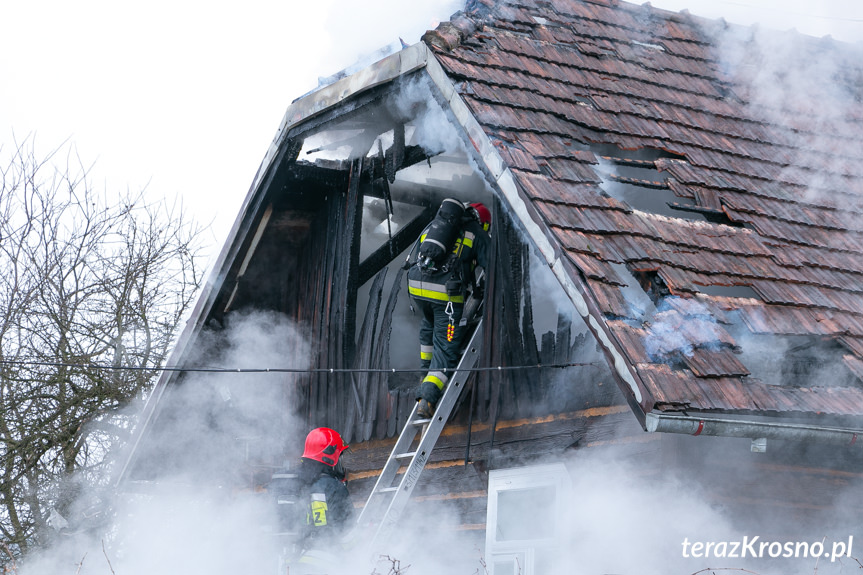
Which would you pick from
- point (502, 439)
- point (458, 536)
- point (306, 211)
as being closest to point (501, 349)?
point (502, 439)

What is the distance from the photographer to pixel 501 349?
6.30 meters

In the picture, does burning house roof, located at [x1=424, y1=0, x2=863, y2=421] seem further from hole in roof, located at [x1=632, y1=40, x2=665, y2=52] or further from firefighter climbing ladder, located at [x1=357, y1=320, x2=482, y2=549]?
firefighter climbing ladder, located at [x1=357, y1=320, x2=482, y2=549]

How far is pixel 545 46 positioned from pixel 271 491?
369 centimetres

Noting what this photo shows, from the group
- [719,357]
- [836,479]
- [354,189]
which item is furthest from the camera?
[354,189]

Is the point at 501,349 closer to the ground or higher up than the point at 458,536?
higher up

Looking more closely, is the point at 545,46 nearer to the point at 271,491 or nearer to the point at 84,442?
the point at 271,491

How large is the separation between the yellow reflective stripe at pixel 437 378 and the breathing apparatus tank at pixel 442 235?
771mm

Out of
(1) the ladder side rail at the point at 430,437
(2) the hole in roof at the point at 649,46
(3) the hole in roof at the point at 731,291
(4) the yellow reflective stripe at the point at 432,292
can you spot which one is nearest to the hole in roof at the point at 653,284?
(3) the hole in roof at the point at 731,291

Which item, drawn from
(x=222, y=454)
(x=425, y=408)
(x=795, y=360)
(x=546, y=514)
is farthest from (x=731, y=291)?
(x=222, y=454)

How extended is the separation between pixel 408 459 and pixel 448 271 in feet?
4.69

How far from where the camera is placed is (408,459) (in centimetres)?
684

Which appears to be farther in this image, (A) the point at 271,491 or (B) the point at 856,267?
(A) the point at 271,491

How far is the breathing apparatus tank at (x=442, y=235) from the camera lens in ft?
21.4

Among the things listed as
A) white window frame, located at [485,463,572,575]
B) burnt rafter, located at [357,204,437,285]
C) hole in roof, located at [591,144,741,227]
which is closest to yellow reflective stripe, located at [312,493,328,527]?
white window frame, located at [485,463,572,575]
